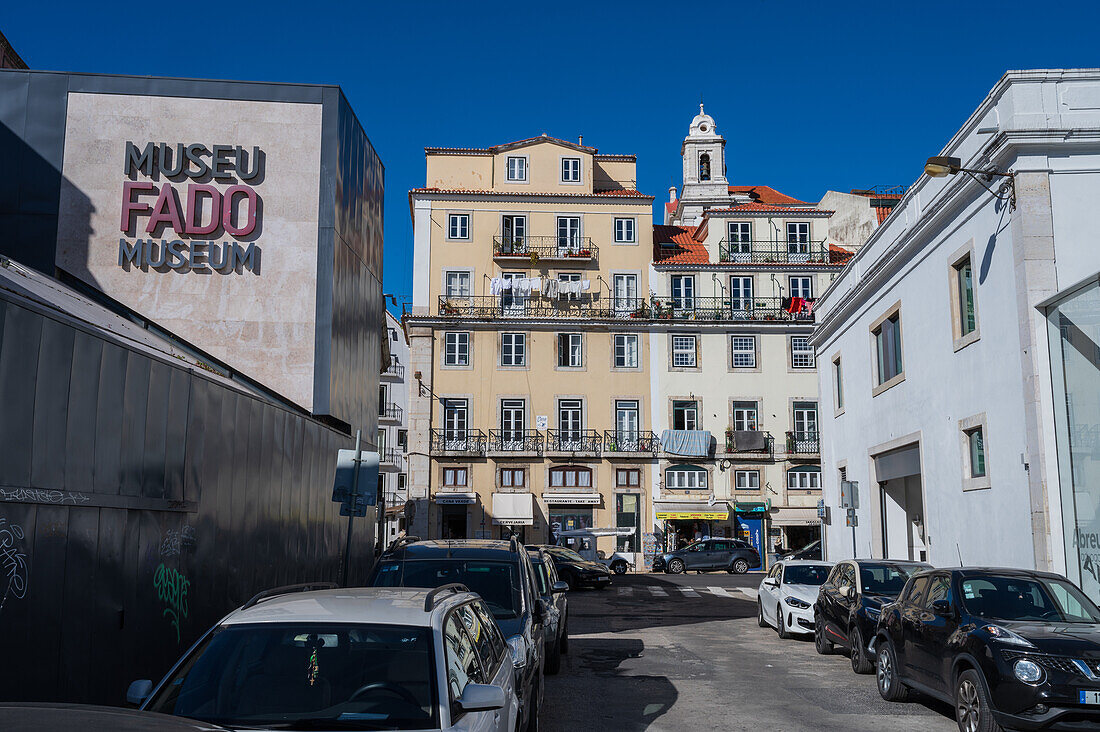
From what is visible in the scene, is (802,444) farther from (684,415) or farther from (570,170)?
(570,170)

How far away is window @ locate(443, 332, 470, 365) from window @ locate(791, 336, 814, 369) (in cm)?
1759

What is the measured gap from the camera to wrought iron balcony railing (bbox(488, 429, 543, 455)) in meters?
51.6

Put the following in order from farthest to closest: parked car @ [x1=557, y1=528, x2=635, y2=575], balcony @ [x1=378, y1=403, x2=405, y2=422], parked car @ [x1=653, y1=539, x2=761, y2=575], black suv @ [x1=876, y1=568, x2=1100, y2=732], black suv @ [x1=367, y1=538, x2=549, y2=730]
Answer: balcony @ [x1=378, y1=403, x2=405, y2=422] → parked car @ [x1=557, y1=528, x2=635, y2=575] → parked car @ [x1=653, y1=539, x2=761, y2=575] → black suv @ [x1=367, y1=538, x2=549, y2=730] → black suv @ [x1=876, y1=568, x2=1100, y2=732]

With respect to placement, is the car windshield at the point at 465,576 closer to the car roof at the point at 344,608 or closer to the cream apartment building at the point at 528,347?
the car roof at the point at 344,608

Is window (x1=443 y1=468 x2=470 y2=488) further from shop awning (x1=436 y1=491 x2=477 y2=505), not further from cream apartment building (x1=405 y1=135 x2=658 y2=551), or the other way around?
shop awning (x1=436 y1=491 x2=477 y2=505)

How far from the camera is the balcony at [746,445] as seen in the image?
52.1 meters

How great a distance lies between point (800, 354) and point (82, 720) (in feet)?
174

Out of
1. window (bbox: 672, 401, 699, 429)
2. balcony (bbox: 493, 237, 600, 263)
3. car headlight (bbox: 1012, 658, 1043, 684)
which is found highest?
balcony (bbox: 493, 237, 600, 263)

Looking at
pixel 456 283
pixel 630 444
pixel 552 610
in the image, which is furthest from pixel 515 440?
pixel 552 610

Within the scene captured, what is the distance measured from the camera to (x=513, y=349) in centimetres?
5278

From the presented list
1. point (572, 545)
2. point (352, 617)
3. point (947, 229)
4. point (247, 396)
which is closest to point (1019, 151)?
point (947, 229)

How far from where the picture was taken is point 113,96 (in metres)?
18.0

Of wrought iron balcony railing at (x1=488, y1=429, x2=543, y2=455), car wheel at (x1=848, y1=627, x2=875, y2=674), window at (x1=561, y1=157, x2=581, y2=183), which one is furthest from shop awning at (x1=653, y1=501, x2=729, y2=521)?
car wheel at (x1=848, y1=627, x2=875, y2=674)

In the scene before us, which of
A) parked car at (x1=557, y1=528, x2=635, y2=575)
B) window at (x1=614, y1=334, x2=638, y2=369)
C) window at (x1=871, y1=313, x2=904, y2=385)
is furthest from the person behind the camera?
window at (x1=614, y1=334, x2=638, y2=369)
